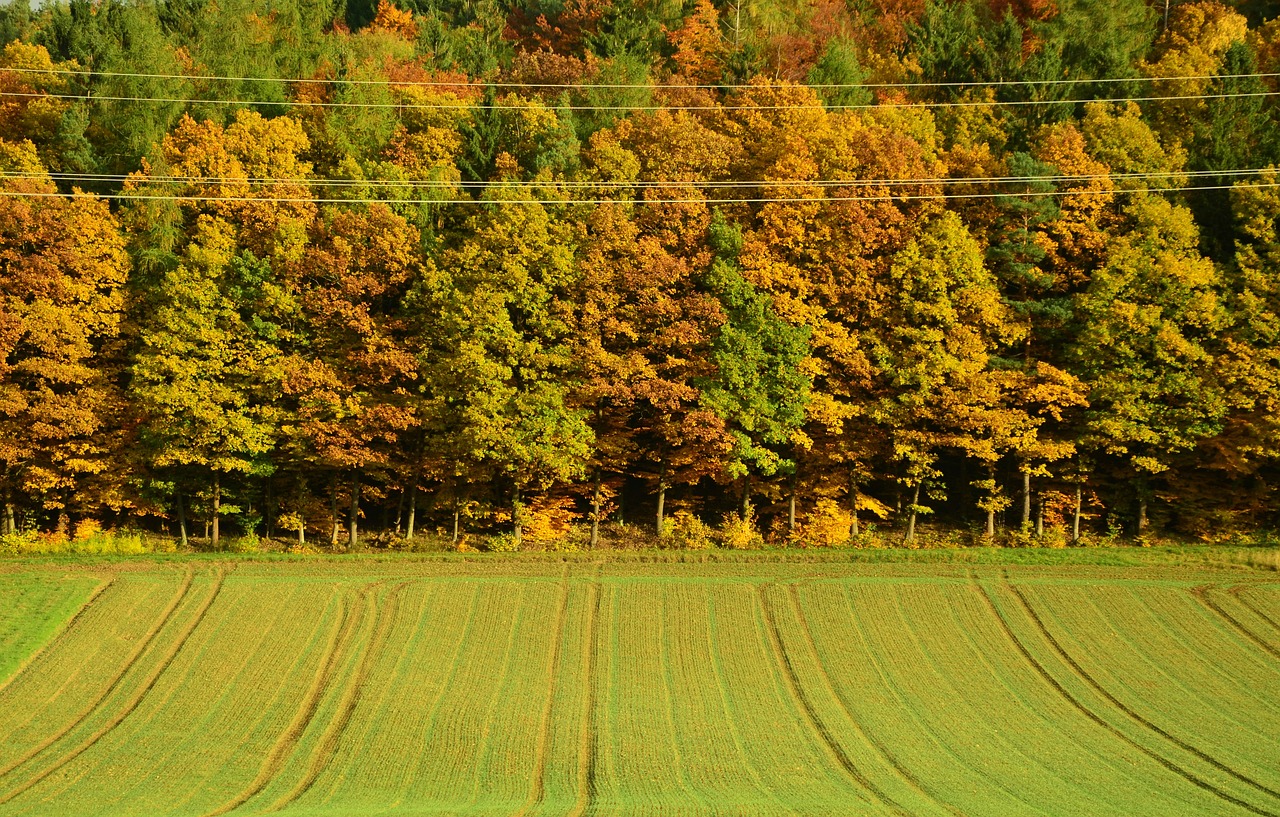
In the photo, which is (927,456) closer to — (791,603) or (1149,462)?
(1149,462)

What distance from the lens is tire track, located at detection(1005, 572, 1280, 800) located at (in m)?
30.2

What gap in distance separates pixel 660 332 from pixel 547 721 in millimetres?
21358

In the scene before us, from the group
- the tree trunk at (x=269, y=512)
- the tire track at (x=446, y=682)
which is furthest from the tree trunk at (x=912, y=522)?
the tree trunk at (x=269, y=512)

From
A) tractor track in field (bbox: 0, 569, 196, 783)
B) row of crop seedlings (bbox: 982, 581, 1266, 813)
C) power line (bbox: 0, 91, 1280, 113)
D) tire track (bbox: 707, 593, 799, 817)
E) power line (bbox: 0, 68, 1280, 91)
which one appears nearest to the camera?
row of crop seedlings (bbox: 982, 581, 1266, 813)

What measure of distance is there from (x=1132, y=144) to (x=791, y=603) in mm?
25562

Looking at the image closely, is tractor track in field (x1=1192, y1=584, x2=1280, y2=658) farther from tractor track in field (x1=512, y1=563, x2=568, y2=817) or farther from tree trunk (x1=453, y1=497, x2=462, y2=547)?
tree trunk (x1=453, y1=497, x2=462, y2=547)

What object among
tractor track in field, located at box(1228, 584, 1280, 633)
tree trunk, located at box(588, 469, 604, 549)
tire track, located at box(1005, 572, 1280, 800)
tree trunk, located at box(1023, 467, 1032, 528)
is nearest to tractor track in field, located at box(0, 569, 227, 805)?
tree trunk, located at box(588, 469, 604, 549)

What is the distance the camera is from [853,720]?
3481 cm

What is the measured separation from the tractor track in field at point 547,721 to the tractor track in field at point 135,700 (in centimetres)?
1031

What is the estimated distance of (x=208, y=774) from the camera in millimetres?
30766

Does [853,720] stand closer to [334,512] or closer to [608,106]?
[334,512]

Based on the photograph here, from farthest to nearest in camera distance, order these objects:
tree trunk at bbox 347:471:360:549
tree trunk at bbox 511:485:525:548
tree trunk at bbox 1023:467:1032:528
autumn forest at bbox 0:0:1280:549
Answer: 1. tree trunk at bbox 347:471:360:549
2. tree trunk at bbox 1023:467:1032:528
3. tree trunk at bbox 511:485:525:548
4. autumn forest at bbox 0:0:1280:549

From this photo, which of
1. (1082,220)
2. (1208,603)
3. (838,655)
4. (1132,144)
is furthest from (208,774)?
(1132,144)

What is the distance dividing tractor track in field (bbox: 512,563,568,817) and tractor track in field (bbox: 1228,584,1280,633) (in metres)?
21.0
